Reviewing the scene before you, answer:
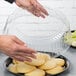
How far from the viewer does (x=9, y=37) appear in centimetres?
78

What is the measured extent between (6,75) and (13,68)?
0.04m

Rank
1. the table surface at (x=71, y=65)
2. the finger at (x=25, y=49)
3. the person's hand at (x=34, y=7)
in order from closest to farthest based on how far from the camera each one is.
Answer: the finger at (x=25, y=49)
the table surface at (x=71, y=65)
the person's hand at (x=34, y=7)

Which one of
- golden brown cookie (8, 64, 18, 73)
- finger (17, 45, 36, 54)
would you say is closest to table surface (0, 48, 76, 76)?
golden brown cookie (8, 64, 18, 73)

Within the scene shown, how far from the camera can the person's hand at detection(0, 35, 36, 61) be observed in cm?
75

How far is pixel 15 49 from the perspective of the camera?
749mm

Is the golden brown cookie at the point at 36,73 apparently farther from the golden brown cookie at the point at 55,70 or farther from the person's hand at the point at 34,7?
the person's hand at the point at 34,7

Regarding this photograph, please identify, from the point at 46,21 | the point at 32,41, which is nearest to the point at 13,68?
the point at 32,41

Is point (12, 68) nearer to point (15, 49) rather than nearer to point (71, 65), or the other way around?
point (15, 49)

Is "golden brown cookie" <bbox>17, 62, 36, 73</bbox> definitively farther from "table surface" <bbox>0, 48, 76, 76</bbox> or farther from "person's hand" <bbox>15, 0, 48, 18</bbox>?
"person's hand" <bbox>15, 0, 48, 18</bbox>

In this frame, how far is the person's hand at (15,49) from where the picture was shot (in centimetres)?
75

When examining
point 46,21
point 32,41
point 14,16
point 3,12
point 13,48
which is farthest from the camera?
point 3,12

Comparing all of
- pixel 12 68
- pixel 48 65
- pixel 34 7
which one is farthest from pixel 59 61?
pixel 34 7

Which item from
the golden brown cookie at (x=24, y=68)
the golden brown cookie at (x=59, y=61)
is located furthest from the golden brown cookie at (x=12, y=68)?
the golden brown cookie at (x=59, y=61)

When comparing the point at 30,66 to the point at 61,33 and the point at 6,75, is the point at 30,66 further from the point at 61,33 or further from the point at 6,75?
the point at 61,33
